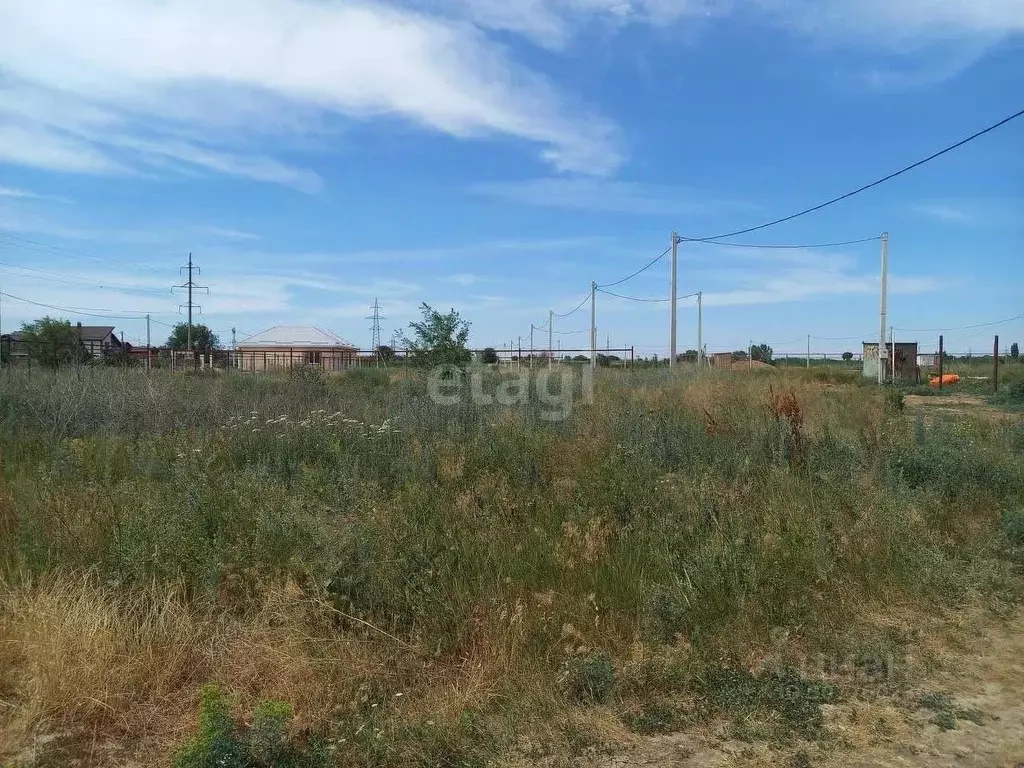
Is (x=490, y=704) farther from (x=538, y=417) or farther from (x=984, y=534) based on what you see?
(x=538, y=417)

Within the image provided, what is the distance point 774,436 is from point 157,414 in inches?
331

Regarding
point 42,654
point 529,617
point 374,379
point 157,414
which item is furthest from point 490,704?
point 374,379

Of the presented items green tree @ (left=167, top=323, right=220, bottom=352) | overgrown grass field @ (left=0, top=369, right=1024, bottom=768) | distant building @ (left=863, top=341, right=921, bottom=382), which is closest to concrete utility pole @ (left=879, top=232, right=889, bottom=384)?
distant building @ (left=863, top=341, right=921, bottom=382)

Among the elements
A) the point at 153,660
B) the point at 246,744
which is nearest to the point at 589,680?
the point at 246,744

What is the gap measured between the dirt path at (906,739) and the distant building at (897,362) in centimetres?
2326

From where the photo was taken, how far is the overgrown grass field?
2.90 meters

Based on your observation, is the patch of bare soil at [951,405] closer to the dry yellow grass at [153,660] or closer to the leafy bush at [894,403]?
the leafy bush at [894,403]

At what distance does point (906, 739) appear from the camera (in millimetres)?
2793

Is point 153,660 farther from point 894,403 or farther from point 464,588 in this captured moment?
point 894,403

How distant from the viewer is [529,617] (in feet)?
11.8

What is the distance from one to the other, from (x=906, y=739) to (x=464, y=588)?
2187mm

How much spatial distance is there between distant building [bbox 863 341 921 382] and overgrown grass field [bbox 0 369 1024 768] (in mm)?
19511

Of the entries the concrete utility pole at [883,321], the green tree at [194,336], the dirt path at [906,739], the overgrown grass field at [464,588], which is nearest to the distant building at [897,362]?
the concrete utility pole at [883,321]

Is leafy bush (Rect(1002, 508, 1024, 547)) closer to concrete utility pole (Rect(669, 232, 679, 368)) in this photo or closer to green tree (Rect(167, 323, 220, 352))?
concrete utility pole (Rect(669, 232, 679, 368))
